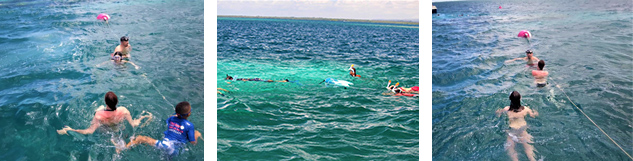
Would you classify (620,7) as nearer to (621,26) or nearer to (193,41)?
(621,26)

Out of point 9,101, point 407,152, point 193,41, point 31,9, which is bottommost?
point 407,152

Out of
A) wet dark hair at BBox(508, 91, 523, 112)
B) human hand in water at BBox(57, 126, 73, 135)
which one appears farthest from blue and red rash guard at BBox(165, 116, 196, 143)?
wet dark hair at BBox(508, 91, 523, 112)

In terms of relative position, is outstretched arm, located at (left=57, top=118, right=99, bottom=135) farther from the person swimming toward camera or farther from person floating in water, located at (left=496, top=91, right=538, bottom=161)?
person floating in water, located at (left=496, top=91, right=538, bottom=161)

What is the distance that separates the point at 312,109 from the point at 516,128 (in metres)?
2.78

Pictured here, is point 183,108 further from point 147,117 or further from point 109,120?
point 147,117

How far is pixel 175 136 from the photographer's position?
355cm

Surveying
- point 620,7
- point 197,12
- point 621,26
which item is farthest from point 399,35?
point 620,7

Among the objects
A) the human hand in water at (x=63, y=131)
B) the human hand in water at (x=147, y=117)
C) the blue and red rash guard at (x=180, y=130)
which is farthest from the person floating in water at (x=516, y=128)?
the human hand in water at (x=63, y=131)

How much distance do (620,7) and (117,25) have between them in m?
18.0

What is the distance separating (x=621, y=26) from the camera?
10.4 metres

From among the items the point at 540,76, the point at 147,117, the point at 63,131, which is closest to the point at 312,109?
the point at 147,117

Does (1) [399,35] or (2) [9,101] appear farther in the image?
(1) [399,35]

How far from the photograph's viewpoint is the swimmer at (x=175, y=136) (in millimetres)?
3514

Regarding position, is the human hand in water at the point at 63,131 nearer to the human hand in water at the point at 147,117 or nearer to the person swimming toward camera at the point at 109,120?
the person swimming toward camera at the point at 109,120
